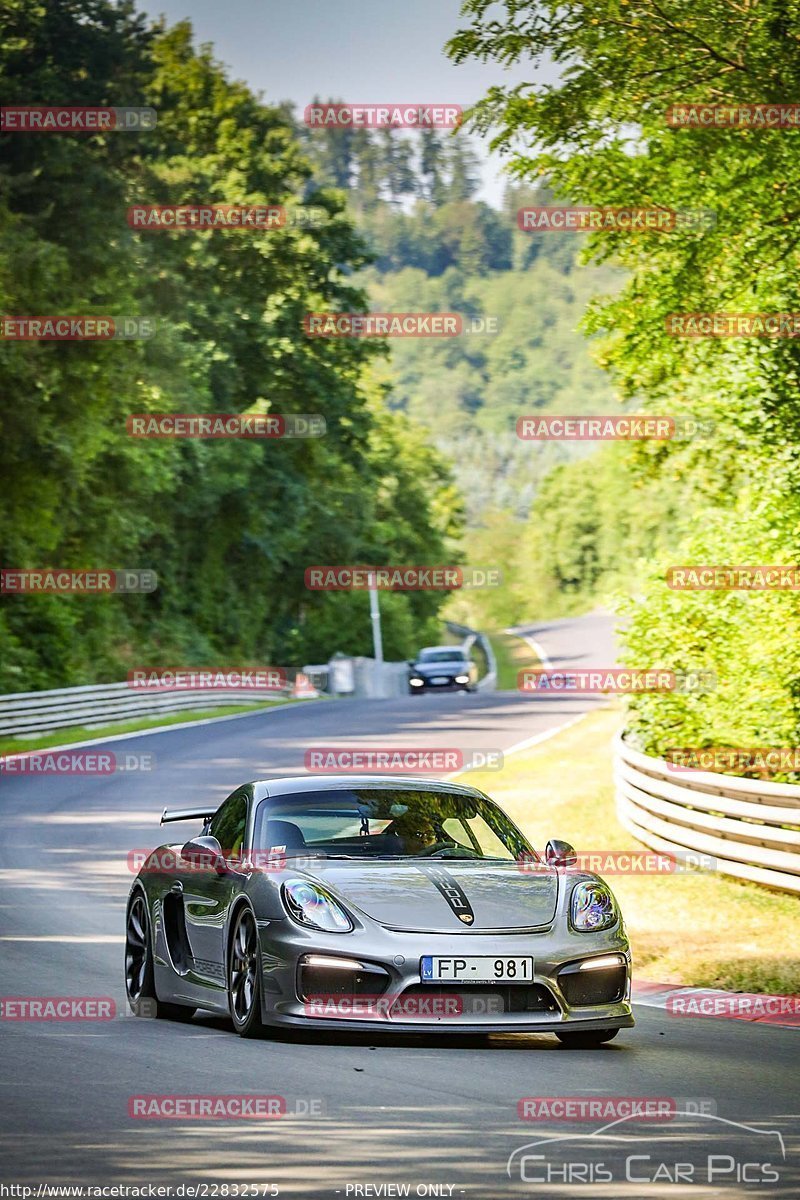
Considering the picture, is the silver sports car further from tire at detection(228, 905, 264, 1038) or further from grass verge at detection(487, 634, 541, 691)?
grass verge at detection(487, 634, 541, 691)

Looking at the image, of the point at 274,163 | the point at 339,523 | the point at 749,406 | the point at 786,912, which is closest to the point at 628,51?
the point at 749,406

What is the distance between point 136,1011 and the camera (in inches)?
410

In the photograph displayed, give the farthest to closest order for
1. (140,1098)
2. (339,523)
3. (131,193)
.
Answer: (339,523), (131,193), (140,1098)

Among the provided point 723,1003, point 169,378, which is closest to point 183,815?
point 723,1003

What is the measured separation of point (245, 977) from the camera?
906 centimetres

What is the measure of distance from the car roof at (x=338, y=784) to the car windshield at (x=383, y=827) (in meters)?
0.03

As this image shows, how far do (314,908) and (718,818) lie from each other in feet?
26.5

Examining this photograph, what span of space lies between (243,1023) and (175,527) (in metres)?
57.3

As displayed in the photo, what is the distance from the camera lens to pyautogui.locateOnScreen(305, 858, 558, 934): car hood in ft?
28.5

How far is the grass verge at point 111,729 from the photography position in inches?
1342

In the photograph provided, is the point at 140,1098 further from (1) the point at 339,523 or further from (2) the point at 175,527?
(1) the point at 339,523

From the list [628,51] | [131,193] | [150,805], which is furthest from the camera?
[131,193]

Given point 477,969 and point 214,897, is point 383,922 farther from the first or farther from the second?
point 214,897

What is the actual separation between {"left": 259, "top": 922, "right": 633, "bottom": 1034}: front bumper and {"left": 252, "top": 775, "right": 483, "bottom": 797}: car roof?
1.22m
